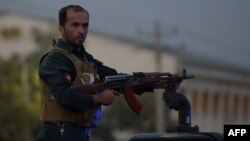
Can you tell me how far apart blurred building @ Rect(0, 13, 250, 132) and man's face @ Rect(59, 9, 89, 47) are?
5276 centimetres

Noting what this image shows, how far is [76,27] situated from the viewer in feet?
16.1

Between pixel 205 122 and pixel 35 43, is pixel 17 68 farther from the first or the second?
pixel 205 122

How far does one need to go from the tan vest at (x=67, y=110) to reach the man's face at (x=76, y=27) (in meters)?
0.09

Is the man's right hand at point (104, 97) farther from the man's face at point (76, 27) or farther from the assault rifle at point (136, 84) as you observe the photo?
the man's face at point (76, 27)

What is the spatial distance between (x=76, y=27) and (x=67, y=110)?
1.47 feet

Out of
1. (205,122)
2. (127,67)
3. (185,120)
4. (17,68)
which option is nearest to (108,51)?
(127,67)

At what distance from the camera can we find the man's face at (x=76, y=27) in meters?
4.92

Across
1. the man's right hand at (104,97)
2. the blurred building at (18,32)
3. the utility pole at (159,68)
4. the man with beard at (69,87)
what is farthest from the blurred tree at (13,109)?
the man's right hand at (104,97)

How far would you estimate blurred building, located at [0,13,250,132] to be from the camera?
202 feet

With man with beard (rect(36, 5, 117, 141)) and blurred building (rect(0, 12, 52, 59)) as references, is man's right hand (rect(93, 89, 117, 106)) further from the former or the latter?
blurred building (rect(0, 12, 52, 59))

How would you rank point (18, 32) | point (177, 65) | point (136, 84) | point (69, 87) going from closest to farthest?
point (69, 87)
point (136, 84)
point (177, 65)
point (18, 32)

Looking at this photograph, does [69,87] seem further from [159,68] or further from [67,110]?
[159,68]

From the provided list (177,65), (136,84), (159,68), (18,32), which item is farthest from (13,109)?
(136,84)

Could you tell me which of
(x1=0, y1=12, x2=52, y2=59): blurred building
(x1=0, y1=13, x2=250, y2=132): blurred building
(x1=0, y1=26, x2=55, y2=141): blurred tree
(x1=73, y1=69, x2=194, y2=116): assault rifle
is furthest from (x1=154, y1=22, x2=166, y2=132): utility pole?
(x1=73, y1=69, x2=194, y2=116): assault rifle
